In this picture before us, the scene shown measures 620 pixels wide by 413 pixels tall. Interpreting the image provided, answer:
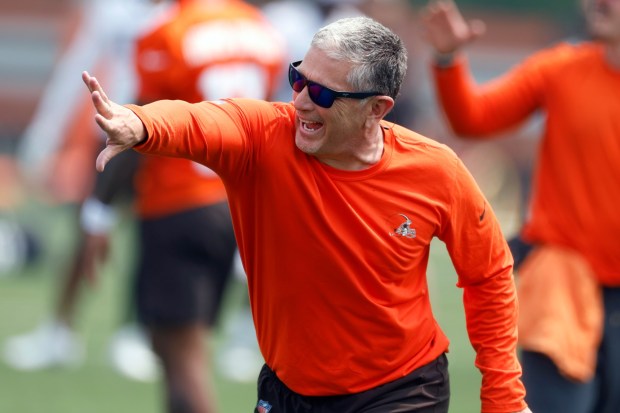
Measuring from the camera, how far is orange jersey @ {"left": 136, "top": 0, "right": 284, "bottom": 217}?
620 centimetres

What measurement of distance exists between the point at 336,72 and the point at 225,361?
16.3 ft

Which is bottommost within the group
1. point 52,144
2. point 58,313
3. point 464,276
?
point 52,144

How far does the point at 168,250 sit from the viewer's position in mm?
6262

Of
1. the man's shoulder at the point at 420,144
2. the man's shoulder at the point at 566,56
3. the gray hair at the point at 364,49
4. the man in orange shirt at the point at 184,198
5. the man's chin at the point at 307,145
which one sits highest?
the gray hair at the point at 364,49

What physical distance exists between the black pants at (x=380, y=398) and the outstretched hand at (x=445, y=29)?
1.68 metres

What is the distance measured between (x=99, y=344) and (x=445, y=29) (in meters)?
4.36

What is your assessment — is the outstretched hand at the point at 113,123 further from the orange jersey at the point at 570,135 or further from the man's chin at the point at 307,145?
the orange jersey at the point at 570,135

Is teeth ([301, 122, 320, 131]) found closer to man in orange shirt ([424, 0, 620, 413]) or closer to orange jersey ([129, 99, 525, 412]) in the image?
orange jersey ([129, 99, 525, 412])

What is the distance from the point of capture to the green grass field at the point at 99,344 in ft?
24.6

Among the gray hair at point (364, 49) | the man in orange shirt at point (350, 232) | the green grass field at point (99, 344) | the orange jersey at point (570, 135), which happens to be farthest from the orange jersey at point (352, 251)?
the green grass field at point (99, 344)

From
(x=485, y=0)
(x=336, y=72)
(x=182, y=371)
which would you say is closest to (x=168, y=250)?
(x=182, y=371)

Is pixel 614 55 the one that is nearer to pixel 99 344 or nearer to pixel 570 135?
pixel 570 135

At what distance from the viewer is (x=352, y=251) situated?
13.3ft

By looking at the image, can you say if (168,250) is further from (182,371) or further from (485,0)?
(485,0)
